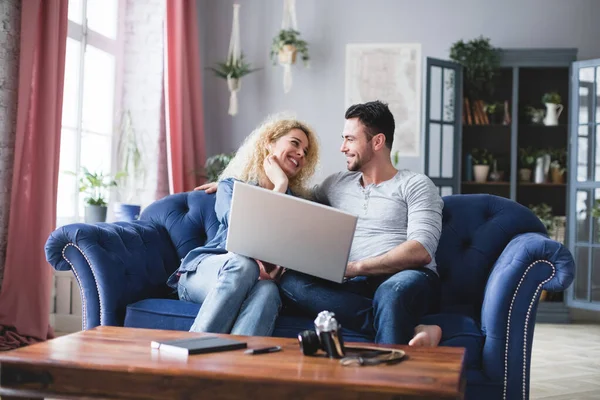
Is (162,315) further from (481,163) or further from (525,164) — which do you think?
(525,164)

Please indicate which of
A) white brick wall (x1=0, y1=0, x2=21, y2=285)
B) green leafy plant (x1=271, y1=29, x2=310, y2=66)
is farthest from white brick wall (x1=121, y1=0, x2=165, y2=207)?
white brick wall (x1=0, y1=0, x2=21, y2=285)

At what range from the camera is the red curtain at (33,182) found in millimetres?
3867

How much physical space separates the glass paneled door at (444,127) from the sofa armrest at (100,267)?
3.35 metres

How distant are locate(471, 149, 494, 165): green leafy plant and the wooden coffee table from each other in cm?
443

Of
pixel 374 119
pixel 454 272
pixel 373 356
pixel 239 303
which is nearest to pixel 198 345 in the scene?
pixel 373 356

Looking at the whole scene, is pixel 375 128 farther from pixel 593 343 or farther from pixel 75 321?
pixel 593 343

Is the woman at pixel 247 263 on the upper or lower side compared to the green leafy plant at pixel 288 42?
lower

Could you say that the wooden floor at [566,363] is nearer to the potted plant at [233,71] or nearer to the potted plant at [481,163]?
the potted plant at [481,163]

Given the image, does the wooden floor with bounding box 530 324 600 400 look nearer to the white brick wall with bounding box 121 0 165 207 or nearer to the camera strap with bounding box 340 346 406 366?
the camera strap with bounding box 340 346 406 366

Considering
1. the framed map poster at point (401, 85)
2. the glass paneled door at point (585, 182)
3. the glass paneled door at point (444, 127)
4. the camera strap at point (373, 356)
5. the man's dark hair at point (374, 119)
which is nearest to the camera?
the camera strap at point (373, 356)

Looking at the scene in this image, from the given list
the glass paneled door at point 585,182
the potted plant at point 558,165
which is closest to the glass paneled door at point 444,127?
the potted plant at point 558,165

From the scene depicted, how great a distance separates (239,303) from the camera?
254 centimetres

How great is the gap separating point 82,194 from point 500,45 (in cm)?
343

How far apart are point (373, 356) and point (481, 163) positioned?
4.54m
